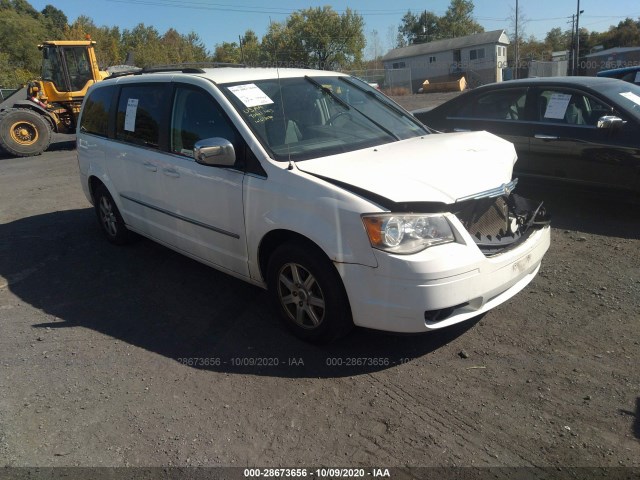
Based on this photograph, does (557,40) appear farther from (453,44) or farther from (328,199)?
(328,199)

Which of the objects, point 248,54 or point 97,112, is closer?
point 97,112

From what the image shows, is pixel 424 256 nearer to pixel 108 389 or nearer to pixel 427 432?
pixel 427 432

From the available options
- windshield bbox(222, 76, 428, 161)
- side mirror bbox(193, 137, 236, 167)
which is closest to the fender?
windshield bbox(222, 76, 428, 161)

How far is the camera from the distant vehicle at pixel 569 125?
5508 mm

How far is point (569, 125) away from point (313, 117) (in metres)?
3.52

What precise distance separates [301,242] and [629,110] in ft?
14.4

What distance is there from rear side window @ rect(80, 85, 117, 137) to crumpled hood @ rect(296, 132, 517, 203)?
122 inches

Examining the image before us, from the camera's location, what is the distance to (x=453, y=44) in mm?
63062

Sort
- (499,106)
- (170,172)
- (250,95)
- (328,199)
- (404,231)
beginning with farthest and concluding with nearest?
1. (499,106)
2. (170,172)
3. (250,95)
4. (328,199)
5. (404,231)

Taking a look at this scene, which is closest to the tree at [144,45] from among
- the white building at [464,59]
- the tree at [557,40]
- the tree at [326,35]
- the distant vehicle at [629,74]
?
the tree at [326,35]

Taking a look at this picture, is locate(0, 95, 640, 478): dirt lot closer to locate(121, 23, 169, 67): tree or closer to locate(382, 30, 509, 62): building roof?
locate(121, 23, 169, 67): tree

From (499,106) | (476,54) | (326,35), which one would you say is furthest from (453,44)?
(499,106)

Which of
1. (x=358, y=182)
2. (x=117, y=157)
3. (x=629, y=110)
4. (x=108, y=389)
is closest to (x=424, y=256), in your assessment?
(x=358, y=182)

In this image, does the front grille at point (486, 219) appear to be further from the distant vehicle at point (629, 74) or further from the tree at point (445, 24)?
the tree at point (445, 24)
